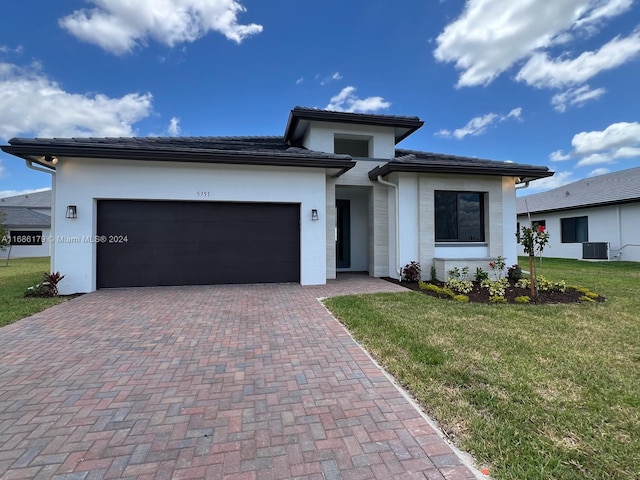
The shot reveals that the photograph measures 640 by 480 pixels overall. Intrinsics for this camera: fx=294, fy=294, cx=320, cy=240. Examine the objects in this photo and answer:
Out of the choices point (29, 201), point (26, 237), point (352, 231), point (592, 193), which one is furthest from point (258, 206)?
point (29, 201)

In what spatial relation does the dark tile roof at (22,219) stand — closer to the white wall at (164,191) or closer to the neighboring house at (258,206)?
the neighboring house at (258,206)

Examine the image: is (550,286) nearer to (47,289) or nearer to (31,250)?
(47,289)

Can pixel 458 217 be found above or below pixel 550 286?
above

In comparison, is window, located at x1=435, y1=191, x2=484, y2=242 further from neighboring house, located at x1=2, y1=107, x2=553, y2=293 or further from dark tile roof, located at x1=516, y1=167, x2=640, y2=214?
dark tile roof, located at x1=516, y1=167, x2=640, y2=214

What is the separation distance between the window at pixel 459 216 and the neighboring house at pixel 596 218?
4.75 m

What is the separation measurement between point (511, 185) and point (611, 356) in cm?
801

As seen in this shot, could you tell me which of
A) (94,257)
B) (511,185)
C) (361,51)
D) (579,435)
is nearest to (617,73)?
(511,185)

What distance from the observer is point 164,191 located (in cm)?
827

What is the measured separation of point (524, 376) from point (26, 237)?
3414 centimetres

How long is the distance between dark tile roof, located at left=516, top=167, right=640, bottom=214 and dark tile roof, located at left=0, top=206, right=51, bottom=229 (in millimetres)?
37733

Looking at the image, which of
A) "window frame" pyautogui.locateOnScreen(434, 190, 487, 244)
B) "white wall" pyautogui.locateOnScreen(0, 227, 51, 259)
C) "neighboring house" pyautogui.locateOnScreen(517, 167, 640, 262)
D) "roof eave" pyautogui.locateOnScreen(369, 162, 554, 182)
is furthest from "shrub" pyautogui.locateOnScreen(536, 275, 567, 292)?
"white wall" pyautogui.locateOnScreen(0, 227, 51, 259)

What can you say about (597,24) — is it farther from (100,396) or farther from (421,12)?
(100,396)

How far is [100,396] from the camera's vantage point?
2.90 meters

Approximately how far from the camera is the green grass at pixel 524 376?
2.08 m
